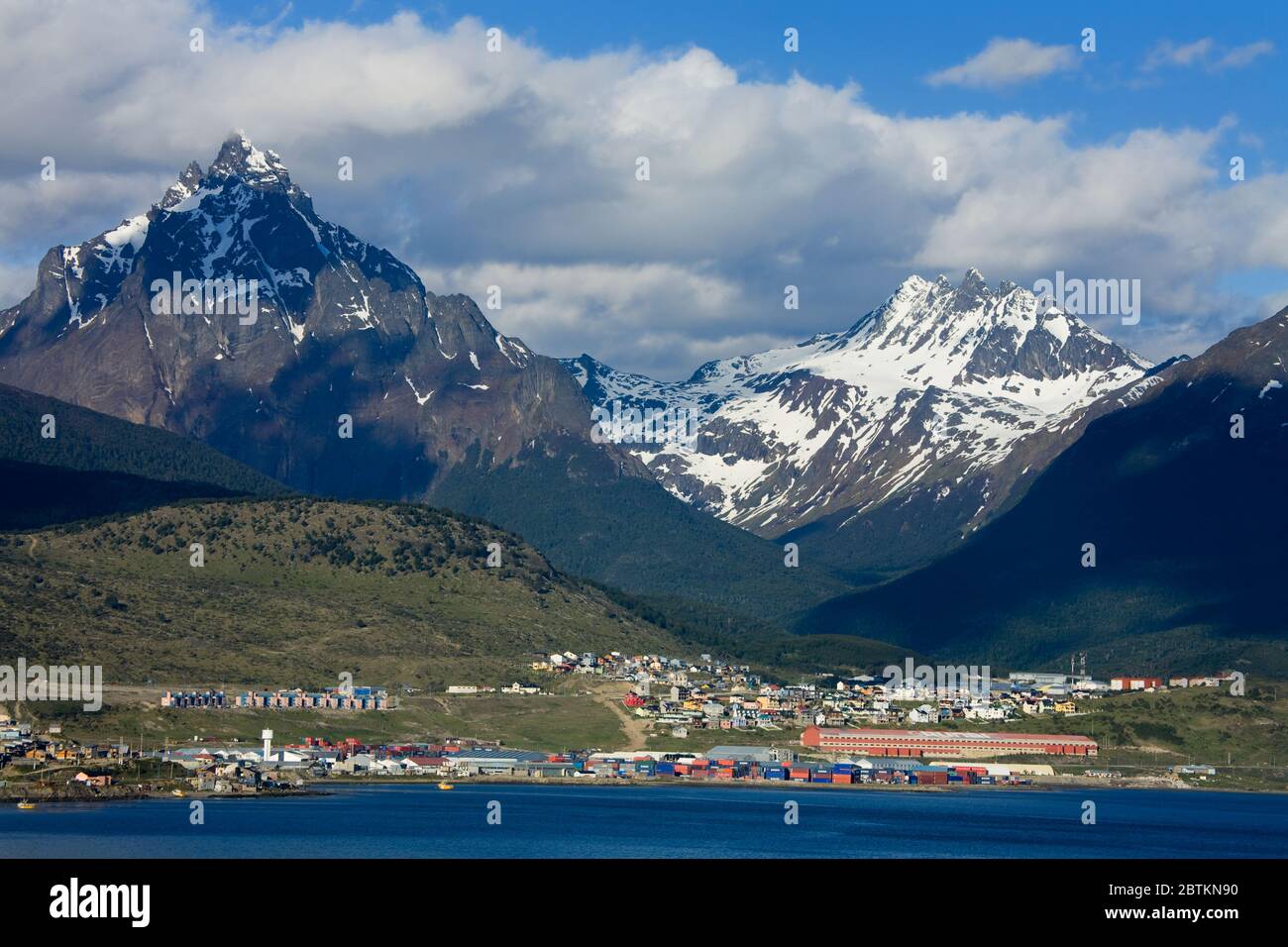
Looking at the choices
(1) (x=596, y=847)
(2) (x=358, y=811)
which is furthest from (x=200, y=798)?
(1) (x=596, y=847)

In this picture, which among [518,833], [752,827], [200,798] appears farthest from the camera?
[200,798]
